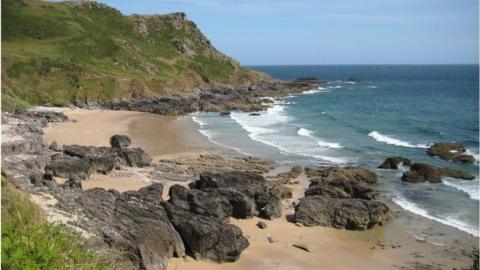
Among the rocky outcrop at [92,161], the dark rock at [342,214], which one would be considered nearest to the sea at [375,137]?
the dark rock at [342,214]

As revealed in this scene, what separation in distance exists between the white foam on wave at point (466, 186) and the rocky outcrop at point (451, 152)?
7.36m

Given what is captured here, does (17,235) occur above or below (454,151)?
above

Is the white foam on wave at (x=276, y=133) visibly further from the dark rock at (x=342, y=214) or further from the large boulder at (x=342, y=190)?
the dark rock at (x=342, y=214)

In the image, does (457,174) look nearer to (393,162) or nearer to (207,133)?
(393,162)

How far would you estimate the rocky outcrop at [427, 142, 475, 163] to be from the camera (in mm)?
41784

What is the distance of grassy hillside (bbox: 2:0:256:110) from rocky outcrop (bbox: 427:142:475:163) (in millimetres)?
43210

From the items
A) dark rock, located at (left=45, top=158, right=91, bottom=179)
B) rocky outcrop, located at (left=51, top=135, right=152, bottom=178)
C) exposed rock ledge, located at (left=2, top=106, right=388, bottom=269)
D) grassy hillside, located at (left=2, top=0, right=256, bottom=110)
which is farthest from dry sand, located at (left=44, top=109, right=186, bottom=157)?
dark rock, located at (left=45, top=158, right=91, bottom=179)

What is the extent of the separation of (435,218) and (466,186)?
863 cm

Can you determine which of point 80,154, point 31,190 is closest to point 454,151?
point 80,154

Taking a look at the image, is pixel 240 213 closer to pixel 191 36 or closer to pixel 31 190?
pixel 31 190

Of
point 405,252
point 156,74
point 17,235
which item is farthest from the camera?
point 156,74

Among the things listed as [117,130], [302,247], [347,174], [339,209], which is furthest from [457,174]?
[117,130]

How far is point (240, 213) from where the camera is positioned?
79.8 ft

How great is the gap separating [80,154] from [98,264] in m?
27.7
